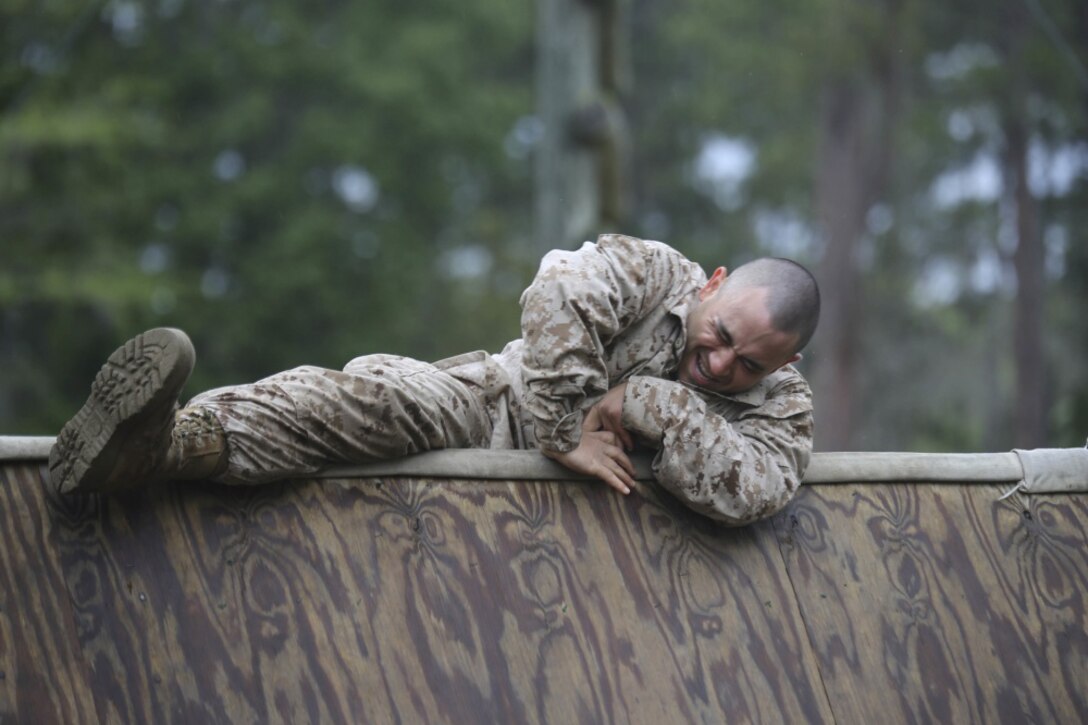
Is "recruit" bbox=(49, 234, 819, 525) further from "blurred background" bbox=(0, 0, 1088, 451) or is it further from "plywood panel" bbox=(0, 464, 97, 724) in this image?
"blurred background" bbox=(0, 0, 1088, 451)

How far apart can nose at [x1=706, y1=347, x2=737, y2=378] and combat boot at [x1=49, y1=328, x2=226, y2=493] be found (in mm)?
1369

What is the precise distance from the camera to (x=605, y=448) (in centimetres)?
392

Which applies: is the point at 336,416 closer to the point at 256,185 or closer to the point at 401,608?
the point at 401,608

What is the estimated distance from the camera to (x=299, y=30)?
71.3 ft

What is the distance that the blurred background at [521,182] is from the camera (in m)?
17.2

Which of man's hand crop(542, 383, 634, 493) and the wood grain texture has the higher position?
man's hand crop(542, 383, 634, 493)

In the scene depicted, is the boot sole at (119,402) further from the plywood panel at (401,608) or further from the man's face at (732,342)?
the man's face at (732,342)

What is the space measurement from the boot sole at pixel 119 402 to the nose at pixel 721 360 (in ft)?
4.64

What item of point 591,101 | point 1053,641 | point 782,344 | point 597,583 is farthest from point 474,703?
point 591,101

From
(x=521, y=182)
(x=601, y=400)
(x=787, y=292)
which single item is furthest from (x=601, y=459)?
(x=521, y=182)

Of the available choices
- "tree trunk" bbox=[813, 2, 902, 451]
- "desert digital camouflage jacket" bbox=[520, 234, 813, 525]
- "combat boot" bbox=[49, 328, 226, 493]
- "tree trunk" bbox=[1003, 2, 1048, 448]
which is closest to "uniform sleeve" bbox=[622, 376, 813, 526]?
"desert digital camouflage jacket" bbox=[520, 234, 813, 525]

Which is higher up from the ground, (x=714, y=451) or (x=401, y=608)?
(x=714, y=451)

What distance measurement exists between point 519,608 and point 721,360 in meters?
0.88

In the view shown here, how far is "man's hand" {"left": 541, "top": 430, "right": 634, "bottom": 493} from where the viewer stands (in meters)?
3.88
